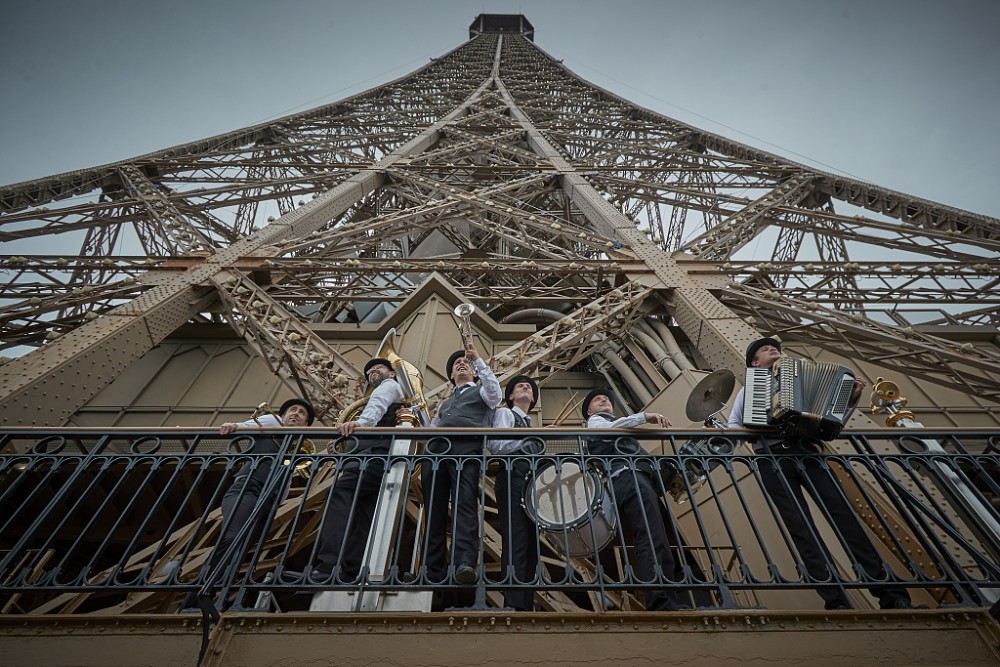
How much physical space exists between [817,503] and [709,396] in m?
1.24

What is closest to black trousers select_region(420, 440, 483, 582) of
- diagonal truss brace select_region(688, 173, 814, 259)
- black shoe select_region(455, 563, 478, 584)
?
black shoe select_region(455, 563, 478, 584)

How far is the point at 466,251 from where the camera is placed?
1352 cm

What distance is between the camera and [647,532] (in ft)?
10.1

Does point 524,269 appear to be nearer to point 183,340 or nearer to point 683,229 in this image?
point 183,340

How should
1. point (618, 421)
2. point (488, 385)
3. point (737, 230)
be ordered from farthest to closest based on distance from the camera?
point (737, 230), point (618, 421), point (488, 385)

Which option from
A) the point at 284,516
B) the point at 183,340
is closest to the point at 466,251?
the point at 183,340

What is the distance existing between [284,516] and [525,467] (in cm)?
225

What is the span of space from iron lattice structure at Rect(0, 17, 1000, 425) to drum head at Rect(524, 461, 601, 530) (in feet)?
6.25

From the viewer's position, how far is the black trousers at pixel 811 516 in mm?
2873

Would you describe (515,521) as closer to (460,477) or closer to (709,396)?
(460,477)

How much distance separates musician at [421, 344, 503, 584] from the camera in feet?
10.4

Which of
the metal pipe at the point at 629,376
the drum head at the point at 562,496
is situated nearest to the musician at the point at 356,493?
the drum head at the point at 562,496

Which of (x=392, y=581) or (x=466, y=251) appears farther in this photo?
(x=466, y=251)

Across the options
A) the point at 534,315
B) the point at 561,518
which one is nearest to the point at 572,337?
the point at 561,518
